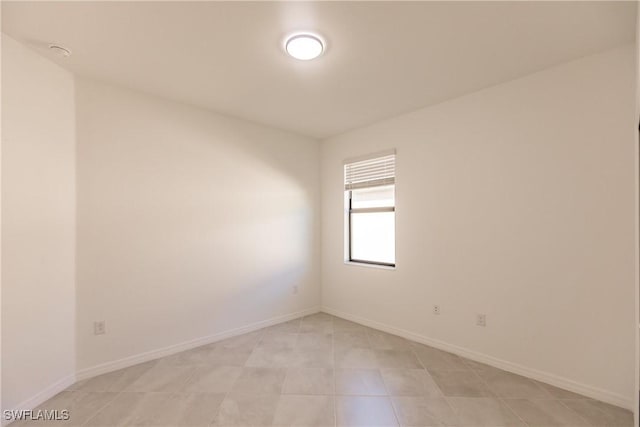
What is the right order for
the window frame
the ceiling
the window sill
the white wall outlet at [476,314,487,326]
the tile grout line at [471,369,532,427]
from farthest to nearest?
1. the window frame
2. the window sill
3. the white wall outlet at [476,314,487,326]
4. the tile grout line at [471,369,532,427]
5. the ceiling

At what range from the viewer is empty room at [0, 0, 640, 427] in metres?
1.84

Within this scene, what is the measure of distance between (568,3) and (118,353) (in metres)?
4.23

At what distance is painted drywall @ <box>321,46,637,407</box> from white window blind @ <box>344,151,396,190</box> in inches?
6.3

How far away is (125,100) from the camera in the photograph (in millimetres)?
2602

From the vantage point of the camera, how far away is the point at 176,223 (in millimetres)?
2883

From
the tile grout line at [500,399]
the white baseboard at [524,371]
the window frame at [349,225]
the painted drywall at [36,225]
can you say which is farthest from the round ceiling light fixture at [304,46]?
the white baseboard at [524,371]

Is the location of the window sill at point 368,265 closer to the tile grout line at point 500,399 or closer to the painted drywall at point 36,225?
the tile grout line at point 500,399

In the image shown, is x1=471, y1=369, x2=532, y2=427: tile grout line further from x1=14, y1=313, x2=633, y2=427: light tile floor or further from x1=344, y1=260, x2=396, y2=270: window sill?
x1=344, y1=260, x2=396, y2=270: window sill

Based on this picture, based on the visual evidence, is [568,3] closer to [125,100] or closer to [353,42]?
[353,42]

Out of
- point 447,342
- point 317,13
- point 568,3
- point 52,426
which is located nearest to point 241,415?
point 52,426

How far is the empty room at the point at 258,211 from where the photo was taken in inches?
72.6

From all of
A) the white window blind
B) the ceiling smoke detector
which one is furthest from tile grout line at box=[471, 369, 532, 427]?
the ceiling smoke detector

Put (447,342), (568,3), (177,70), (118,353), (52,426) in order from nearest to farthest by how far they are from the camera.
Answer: (568,3) → (52,426) → (177,70) → (118,353) → (447,342)

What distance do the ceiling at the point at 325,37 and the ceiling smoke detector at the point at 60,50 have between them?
5 centimetres
